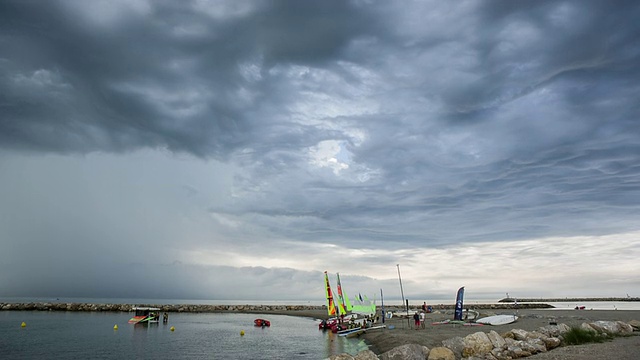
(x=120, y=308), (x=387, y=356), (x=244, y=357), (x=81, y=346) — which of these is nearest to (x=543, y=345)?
(x=387, y=356)

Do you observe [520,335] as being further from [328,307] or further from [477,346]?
[328,307]

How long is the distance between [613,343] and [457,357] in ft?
39.2

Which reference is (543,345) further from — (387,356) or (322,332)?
(322,332)

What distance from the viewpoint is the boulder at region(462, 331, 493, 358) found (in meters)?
22.8

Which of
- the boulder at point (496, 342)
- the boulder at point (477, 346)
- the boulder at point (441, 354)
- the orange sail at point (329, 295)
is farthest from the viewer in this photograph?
the orange sail at point (329, 295)

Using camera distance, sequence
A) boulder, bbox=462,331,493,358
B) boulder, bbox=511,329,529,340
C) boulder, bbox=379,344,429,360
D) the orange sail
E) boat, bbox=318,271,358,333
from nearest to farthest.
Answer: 1. boulder, bbox=379,344,429,360
2. boulder, bbox=462,331,493,358
3. boulder, bbox=511,329,529,340
4. boat, bbox=318,271,358,333
5. the orange sail

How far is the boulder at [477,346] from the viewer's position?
2283cm

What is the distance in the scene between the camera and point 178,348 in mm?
38094

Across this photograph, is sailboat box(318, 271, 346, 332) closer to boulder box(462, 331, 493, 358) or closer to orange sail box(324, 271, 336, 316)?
orange sail box(324, 271, 336, 316)

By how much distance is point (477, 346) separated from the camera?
23.2 meters

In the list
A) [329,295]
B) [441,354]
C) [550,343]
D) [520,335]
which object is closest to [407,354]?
[441,354]

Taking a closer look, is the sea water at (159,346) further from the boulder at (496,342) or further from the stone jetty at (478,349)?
the boulder at (496,342)

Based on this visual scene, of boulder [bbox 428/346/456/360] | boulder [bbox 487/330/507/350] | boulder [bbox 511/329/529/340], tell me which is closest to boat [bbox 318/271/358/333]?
boulder [bbox 511/329/529/340]

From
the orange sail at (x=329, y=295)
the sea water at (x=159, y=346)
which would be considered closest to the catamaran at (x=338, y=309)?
the orange sail at (x=329, y=295)
